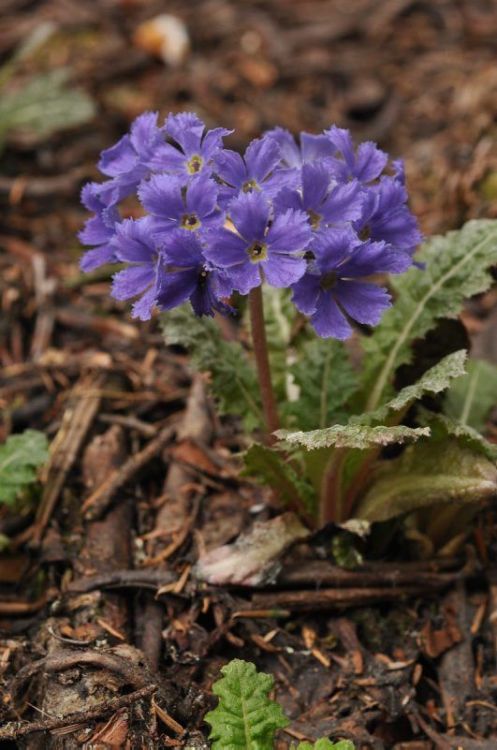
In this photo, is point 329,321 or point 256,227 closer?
point 256,227

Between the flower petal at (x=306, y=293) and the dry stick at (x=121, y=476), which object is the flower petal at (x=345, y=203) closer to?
the flower petal at (x=306, y=293)

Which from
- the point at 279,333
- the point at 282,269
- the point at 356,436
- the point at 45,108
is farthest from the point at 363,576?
the point at 45,108

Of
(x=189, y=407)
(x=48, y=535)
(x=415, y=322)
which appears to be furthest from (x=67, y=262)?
(x=415, y=322)

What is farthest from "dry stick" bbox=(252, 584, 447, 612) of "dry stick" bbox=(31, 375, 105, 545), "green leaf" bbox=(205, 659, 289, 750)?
"dry stick" bbox=(31, 375, 105, 545)

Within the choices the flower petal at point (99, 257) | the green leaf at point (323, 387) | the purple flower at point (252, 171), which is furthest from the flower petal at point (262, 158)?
the green leaf at point (323, 387)

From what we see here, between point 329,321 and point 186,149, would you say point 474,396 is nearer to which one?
point 329,321

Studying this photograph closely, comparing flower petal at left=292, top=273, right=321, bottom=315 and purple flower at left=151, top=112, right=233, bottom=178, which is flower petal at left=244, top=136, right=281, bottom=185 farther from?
flower petal at left=292, top=273, right=321, bottom=315
